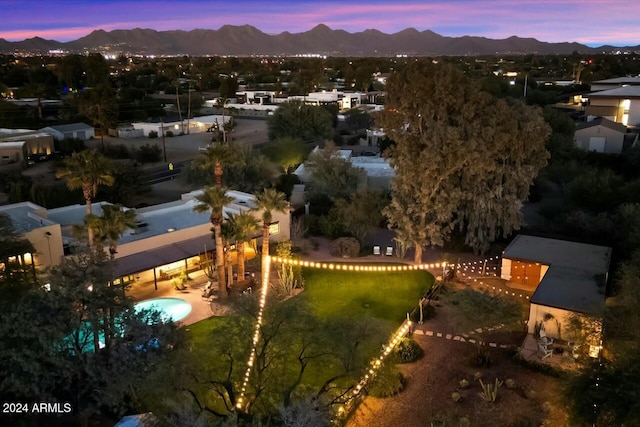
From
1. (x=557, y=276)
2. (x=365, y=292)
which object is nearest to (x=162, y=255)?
(x=365, y=292)

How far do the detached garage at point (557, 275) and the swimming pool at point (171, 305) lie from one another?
41.7ft

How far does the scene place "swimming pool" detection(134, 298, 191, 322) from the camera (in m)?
21.4

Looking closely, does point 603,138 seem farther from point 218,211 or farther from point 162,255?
point 162,255

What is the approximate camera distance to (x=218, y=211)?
2162cm

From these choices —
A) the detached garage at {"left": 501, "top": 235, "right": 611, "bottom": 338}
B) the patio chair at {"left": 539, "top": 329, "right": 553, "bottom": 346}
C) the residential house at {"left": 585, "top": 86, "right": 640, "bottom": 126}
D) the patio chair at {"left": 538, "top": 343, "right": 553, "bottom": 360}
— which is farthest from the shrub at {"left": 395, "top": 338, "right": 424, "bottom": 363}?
the residential house at {"left": 585, "top": 86, "right": 640, "bottom": 126}

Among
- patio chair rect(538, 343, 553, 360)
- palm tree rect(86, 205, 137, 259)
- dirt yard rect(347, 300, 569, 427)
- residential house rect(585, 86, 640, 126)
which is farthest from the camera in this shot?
residential house rect(585, 86, 640, 126)

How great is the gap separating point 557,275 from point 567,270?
766mm

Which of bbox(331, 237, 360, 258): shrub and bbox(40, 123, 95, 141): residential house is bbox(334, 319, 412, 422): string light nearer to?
bbox(331, 237, 360, 258): shrub

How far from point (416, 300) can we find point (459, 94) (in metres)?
9.47

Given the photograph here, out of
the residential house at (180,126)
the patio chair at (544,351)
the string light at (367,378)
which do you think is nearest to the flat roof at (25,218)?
the string light at (367,378)

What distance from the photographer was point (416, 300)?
22.7 metres

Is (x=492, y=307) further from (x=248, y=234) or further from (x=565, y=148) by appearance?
(x=565, y=148)

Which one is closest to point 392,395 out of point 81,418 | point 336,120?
point 81,418

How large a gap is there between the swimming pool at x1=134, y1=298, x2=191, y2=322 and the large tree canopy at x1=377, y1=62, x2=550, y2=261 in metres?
10.1
